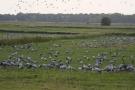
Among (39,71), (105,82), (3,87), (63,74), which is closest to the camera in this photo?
(3,87)

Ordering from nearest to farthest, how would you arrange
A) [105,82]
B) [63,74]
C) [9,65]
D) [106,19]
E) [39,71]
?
[105,82]
[63,74]
[39,71]
[9,65]
[106,19]

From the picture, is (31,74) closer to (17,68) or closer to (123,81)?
(17,68)

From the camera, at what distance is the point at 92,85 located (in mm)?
17750

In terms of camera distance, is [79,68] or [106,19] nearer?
[79,68]

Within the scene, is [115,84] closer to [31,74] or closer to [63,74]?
[63,74]

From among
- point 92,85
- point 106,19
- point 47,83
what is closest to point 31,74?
point 47,83

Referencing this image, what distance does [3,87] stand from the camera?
17359mm

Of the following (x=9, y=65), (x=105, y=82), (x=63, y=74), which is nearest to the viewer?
(x=105, y=82)

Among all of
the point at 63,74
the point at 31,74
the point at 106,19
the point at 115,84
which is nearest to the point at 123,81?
the point at 115,84

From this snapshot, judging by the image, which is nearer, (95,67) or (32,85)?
(32,85)

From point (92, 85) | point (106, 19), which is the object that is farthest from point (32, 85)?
point (106, 19)

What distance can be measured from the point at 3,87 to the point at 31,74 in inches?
147

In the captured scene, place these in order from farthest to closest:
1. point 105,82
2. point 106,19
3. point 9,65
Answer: point 106,19 < point 9,65 < point 105,82

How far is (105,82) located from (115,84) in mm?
701
